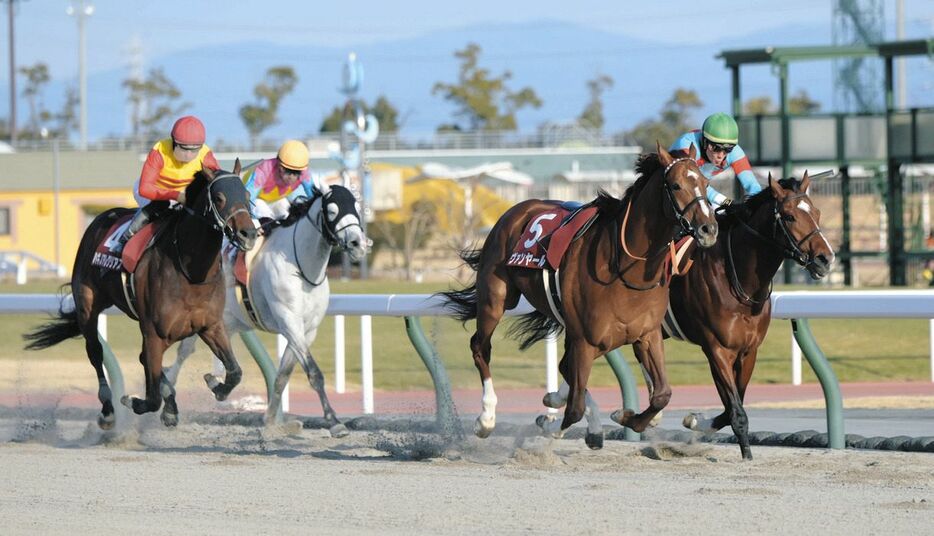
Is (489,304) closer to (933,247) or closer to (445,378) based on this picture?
(445,378)

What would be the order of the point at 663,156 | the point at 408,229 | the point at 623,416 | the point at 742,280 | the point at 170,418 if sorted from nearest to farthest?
the point at 663,156 → the point at 623,416 → the point at 742,280 → the point at 170,418 → the point at 408,229

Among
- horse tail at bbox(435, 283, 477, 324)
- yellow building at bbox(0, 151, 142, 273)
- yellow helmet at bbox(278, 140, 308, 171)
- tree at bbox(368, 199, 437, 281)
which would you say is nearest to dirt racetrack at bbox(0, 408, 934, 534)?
horse tail at bbox(435, 283, 477, 324)

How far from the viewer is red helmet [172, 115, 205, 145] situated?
8.73 m

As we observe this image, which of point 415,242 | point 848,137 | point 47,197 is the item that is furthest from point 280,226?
point 47,197

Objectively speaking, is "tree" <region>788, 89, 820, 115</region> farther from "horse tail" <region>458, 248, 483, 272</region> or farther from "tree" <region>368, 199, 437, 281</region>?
"horse tail" <region>458, 248, 483, 272</region>

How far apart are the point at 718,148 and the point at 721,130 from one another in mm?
111

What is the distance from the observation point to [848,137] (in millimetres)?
24422

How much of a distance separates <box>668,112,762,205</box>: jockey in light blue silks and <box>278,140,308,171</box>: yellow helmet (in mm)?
2688

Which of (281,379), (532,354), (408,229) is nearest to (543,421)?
(281,379)

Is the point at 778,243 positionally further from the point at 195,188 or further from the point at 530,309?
the point at 195,188

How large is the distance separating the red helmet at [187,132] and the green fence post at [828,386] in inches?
138

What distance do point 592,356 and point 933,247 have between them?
20.6 meters

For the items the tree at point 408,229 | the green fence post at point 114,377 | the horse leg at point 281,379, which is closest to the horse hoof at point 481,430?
the horse leg at point 281,379

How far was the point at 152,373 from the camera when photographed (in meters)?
8.59
